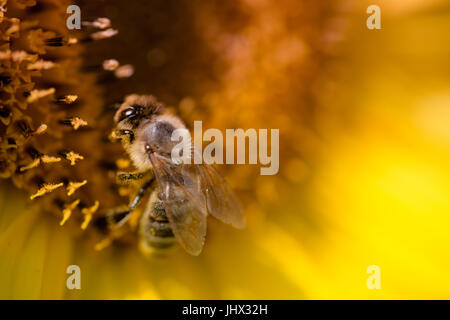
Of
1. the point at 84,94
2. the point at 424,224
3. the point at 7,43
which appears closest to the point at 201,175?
the point at 84,94

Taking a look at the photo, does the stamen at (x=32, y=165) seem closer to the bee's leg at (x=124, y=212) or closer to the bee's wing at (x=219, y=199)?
the bee's leg at (x=124, y=212)

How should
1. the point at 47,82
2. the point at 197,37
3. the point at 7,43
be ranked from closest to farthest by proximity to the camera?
the point at 7,43 → the point at 47,82 → the point at 197,37

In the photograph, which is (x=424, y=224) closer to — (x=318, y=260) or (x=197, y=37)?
(x=318, y=260)

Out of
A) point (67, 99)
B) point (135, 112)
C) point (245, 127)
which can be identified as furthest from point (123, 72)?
point (245, 127)

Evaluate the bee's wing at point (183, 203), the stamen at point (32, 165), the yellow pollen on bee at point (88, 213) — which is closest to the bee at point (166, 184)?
the bee's wing at point (183, 203)
